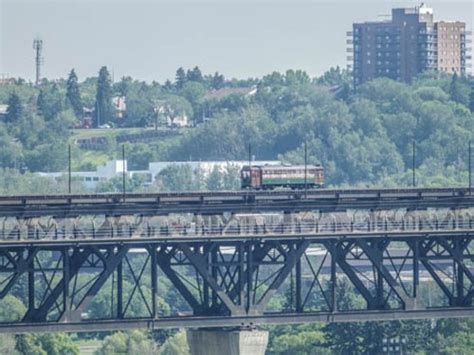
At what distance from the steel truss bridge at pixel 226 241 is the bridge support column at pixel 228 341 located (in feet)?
3.42

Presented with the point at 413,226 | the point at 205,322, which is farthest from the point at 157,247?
the point at 413,226

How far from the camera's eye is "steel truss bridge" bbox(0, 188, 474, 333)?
124312 mm

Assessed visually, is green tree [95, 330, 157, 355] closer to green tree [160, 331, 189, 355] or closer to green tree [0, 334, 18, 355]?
green tree [160, 331, 189, 355]

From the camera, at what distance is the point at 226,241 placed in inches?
5037

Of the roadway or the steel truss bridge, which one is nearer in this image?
the steel truss bridge

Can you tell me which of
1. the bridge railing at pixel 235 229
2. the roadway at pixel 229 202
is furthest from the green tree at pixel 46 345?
the bridge railing at pixel 235 229

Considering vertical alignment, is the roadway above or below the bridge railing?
above

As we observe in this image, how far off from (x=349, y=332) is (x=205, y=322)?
44602 millimetres

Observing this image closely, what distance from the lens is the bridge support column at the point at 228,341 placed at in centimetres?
12888

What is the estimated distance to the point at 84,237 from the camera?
125 metres

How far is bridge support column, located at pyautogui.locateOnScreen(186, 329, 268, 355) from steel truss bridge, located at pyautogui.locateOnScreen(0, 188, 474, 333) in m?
1.04

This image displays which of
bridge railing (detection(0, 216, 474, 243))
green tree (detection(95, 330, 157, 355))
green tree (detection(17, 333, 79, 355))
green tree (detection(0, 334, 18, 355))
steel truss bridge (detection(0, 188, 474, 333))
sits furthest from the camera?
green tree (detection(95, 330, 157, 355))

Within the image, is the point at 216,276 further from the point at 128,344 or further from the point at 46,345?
the point at 128,344

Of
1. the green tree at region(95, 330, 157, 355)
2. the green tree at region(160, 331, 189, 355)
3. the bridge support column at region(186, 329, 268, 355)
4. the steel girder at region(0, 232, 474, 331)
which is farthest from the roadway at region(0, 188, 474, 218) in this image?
the green tree at region(95, 330, 157, 355)
